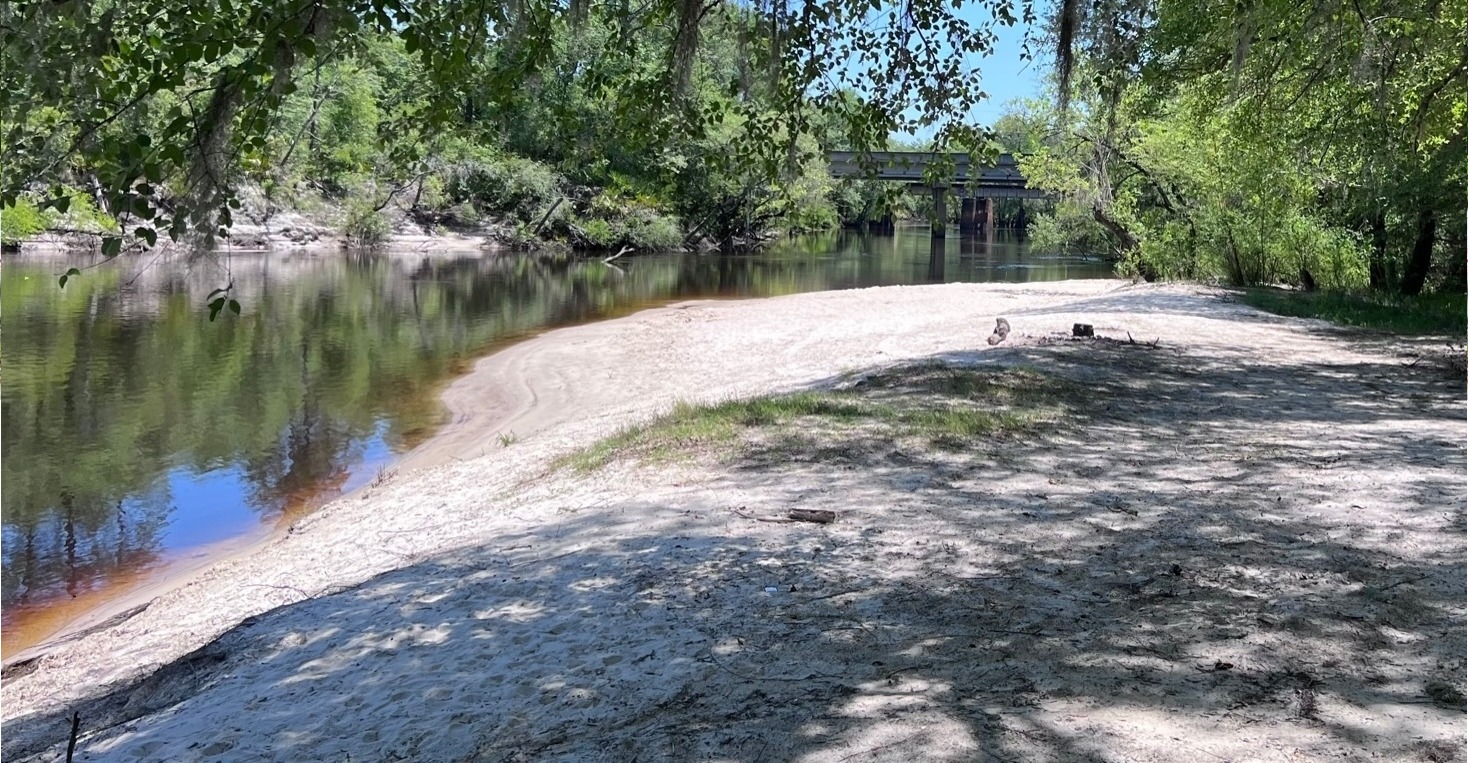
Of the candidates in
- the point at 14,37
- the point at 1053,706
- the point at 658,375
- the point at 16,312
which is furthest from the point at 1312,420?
the point at 16,312

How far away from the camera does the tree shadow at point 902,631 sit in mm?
3281

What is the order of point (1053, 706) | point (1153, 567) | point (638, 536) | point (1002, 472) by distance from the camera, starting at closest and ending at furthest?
point (1053, 706) → point (1153, 567) → point (638, 536) → point (1002, 472)

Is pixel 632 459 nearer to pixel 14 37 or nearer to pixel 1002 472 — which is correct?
pixel 1002 472

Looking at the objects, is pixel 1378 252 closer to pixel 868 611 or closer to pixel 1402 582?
pixel 1402 582

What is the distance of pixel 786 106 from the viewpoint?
664cm

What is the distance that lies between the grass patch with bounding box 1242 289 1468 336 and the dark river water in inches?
602

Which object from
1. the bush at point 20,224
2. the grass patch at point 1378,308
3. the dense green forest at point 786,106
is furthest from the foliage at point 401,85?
the bush at point 20,224

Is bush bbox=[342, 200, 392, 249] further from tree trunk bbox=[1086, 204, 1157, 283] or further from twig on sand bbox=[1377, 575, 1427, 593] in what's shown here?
twig on sand bbox=[1377, 575, 1427, 593]

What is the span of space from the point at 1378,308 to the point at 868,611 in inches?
699

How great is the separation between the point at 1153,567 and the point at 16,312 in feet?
88.0

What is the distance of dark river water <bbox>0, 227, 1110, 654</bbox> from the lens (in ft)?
32.7

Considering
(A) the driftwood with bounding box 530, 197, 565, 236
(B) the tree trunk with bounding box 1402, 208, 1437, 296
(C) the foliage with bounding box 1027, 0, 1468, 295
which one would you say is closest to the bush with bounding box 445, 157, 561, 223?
(A) the driftwood with bounding box 530, 197, 565, 236

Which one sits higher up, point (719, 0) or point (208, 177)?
point (719, 0)

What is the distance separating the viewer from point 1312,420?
860cm
